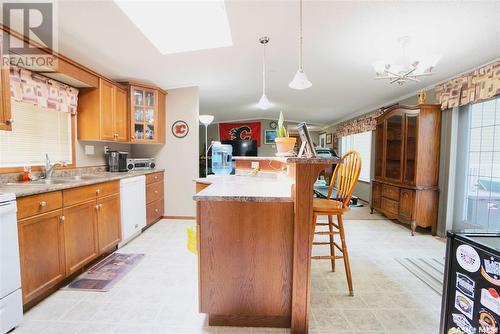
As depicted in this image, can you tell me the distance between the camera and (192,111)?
4.00 metres

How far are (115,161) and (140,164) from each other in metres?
0.46

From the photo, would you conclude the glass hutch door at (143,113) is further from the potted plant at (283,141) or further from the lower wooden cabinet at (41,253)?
the potted plant at (283,141)

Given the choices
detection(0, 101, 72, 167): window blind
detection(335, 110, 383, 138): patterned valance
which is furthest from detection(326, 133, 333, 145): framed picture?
detection(0, 101, 72, 167): window blind

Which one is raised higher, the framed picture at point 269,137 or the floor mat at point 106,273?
the framed picture at point 269,137

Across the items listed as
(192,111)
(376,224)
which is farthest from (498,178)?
(192,111)

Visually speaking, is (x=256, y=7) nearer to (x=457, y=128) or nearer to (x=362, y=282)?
(x=362, y=282)

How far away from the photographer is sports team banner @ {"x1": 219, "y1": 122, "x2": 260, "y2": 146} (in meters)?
8.05

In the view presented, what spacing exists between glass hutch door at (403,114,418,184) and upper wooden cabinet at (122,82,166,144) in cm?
388

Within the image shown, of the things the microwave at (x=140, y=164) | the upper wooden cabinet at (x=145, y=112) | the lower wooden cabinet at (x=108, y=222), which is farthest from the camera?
the microwave at (x=140, y=164)

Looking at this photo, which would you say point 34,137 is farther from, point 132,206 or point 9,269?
point 9,269

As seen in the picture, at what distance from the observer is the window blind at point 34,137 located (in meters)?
2.16

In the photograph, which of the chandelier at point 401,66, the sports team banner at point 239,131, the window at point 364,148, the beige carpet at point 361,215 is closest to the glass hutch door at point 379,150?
the beige carpet at point 361,215

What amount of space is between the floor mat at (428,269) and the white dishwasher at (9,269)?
309cm

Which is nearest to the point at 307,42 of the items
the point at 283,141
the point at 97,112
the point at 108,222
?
the point at 283,141
